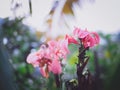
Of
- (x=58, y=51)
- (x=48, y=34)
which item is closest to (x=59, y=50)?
(x=58, y=51)

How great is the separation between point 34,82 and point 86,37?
2.65 feet

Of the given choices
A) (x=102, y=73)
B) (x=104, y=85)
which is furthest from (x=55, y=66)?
(x=102, y=73)

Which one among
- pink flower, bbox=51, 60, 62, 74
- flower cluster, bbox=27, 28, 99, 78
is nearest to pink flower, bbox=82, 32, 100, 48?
flower cluster, bbox=27, 28, 99, 78

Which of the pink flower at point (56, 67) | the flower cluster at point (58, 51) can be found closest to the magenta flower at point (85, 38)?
the flower cluster at point (58, 51)

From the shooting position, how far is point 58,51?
40.9 inches

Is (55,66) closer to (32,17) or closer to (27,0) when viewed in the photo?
(27,0)

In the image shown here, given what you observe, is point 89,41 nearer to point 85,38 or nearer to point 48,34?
point 85,38

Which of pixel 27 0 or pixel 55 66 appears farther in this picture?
pixel 27 0

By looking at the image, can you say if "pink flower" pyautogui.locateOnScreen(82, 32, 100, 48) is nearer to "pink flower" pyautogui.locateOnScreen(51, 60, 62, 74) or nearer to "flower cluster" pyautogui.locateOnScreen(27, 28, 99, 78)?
"flower cluster" pyautogui.locateOnScreen(27, 28, 99, 78)

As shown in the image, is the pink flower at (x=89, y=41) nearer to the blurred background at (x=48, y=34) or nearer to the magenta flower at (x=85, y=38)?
the magenta flower at (x=85, y=38)

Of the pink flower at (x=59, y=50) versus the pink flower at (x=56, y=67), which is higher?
the pink flower at (x=59, y=50)

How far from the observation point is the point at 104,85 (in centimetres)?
211

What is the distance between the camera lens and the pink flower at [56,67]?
1.01 metres

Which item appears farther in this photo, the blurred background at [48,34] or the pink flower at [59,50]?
the blurred background at [48,34]
